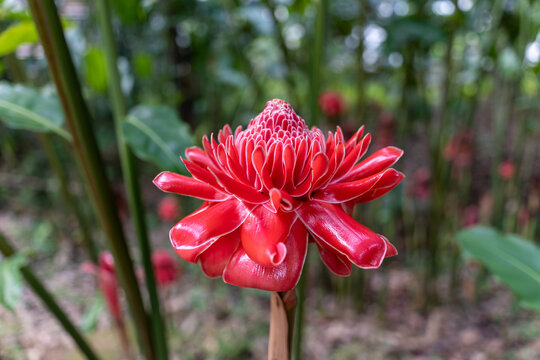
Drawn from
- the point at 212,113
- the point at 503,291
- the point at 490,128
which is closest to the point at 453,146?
the point at 503,291

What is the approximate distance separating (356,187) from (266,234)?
10 centimetres

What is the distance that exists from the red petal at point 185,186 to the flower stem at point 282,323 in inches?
4.9

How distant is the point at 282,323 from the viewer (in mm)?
395

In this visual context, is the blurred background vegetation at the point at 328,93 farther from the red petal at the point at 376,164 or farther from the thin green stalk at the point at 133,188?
the red petal at the point at 376,164

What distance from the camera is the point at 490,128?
11.9 ft

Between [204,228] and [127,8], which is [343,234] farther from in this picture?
[127,8]

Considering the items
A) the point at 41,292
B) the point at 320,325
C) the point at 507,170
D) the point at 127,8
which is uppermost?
the point at 127,8

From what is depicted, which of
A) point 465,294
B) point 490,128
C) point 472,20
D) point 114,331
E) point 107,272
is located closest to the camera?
point 107,272

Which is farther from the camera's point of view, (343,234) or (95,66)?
(95,66)

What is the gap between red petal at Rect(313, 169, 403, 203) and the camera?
14.4 inches

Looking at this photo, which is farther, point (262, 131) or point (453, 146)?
point (453, 146)

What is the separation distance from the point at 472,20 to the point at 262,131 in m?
1.46

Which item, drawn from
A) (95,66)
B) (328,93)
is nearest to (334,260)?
(95,66)

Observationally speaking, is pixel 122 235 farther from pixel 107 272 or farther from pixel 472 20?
pixel 472 20
